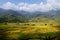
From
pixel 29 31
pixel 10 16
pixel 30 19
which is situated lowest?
pixel 29 31

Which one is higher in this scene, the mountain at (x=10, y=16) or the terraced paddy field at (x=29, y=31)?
the mountain at (x=10, y=16)

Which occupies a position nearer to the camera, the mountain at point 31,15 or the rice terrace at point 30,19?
the rice terrace at point 30,19

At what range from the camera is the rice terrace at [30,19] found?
500cm

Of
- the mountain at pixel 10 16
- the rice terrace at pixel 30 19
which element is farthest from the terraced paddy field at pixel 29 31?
the mountain at pixel 10 16

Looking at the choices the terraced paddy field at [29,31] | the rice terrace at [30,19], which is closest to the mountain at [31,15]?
the rice terrace at [30,19]

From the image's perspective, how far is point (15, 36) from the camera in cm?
493

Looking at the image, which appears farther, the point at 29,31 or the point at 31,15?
the point at 31,15

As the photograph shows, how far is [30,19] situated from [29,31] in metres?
0.39

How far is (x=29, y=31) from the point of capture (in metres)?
5.03

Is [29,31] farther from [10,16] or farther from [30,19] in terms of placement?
[10,16]

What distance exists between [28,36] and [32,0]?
1147mm

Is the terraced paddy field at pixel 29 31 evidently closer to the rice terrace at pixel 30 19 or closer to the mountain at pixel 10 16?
the rice terrace at pixel 30 19

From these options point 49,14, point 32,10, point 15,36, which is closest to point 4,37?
point 15,36

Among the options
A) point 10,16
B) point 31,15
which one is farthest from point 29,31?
point 10,16
